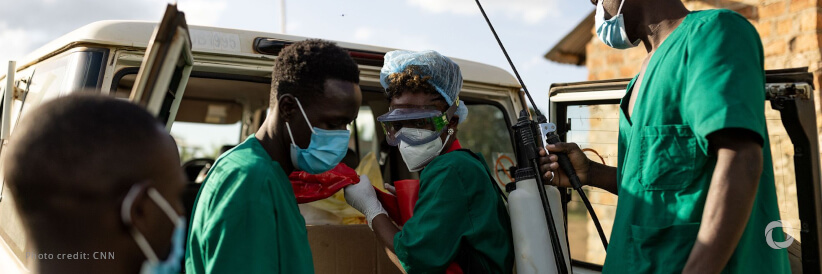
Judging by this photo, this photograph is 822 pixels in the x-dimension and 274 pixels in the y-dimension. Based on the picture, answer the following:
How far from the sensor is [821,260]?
2029 mm

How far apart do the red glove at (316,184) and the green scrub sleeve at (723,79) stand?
138 centimetres

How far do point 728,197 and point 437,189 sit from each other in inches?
36.0

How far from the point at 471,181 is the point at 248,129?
330 cm

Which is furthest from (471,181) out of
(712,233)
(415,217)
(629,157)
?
(712,233)

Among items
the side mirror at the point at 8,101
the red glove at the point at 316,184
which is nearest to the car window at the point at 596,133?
the red glove at the point at 316,184

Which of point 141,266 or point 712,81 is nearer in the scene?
point 141,266

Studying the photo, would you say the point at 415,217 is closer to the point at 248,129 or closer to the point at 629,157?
the point at 629,157

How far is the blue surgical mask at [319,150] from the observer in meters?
1.97

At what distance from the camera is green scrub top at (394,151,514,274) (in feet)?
6.82

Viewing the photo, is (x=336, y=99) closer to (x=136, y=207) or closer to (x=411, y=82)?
(x=411, y=82)

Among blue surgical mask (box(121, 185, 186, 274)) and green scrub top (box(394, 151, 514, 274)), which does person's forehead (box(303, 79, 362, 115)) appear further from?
blue surgical mask (box(121, 185, 186, 274))

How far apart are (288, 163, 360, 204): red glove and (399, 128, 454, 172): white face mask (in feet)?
0.90

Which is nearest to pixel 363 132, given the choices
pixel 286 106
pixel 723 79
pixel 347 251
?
pixel 347 251

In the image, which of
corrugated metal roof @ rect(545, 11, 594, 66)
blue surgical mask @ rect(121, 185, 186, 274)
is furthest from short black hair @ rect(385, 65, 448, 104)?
corrugated metal roof @ rect(545, 11, 594, 66)
